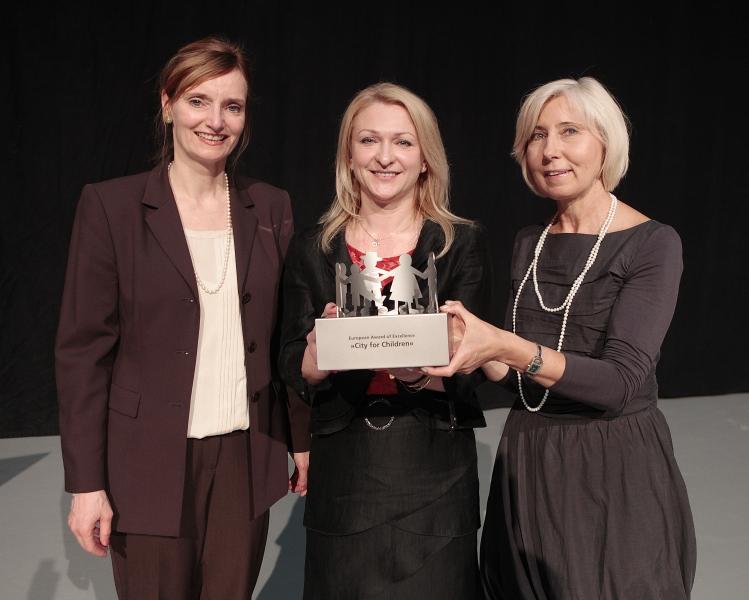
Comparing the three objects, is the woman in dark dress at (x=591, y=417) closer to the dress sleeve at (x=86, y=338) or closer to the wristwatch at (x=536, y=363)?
the wristwatch at (x=536, y=363)

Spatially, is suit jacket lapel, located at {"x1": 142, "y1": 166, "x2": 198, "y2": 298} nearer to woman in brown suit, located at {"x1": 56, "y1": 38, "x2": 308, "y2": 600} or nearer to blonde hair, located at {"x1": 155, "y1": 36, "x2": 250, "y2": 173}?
woman in brown suit, located at {"x1": 56, "y1": 38, "x2": 308, "y2": 600}

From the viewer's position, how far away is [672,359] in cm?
501

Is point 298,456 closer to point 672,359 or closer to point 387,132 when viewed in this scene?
point 387,132

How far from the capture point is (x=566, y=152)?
1529 millimetres

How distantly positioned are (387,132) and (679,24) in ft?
12.9

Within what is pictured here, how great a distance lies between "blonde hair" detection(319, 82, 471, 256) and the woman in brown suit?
0.18 m

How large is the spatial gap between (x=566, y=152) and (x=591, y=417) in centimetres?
51

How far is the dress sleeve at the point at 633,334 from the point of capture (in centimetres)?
134

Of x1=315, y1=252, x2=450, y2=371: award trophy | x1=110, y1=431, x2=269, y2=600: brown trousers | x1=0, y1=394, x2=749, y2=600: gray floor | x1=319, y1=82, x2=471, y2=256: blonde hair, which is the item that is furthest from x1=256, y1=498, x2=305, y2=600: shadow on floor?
x1=315, y1=252, x2=450, y2=371: award trophy

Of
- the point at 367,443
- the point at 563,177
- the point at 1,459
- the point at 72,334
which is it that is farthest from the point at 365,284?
the point at 1,459

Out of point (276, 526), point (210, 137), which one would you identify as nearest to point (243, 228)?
point (210, 137)

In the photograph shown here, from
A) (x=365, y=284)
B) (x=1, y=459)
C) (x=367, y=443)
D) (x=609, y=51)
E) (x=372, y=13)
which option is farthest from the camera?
(x=609, y=51)

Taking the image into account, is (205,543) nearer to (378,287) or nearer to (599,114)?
(378,287)

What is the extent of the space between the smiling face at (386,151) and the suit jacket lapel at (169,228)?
0.37 metres
